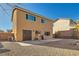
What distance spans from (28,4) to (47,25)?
4.44 m

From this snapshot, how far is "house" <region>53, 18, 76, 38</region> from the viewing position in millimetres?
9054

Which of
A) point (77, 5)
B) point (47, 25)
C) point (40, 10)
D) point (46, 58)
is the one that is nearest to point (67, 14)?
point (77, 5)

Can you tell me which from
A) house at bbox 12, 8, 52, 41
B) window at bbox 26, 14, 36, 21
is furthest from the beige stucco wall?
window at bbox 26, 14, 36, 21

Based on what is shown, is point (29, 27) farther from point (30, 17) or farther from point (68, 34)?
point (68, 34)

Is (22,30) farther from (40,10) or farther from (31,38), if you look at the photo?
(40,10)

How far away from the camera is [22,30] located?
11.9 m

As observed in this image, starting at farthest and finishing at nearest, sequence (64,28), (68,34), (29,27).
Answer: (29,27) < (68,34) < (64,28)

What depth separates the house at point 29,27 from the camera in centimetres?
1171

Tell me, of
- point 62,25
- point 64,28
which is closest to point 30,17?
point 62,25

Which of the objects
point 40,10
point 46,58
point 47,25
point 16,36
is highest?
point 40,10

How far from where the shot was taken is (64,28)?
9.63m

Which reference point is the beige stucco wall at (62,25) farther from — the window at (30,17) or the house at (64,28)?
the window at (30,17)

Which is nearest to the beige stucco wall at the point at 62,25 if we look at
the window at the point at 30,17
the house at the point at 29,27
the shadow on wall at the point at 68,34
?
the shadow on wall at the point at 68,34

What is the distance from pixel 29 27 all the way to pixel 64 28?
3375 millimetres
